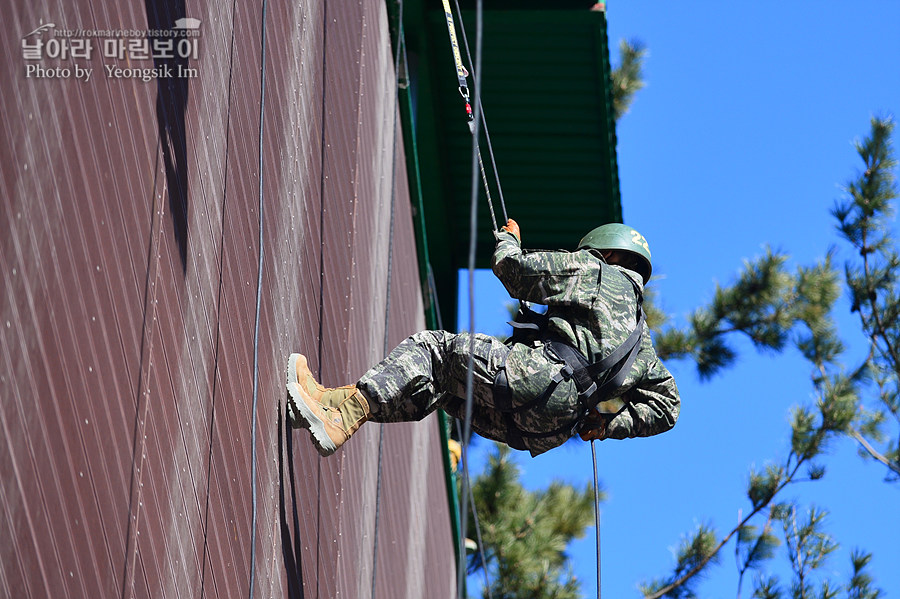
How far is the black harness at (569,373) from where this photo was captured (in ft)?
22.3

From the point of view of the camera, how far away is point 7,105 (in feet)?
13.8

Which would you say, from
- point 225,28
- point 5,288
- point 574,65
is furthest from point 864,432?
point 5,288

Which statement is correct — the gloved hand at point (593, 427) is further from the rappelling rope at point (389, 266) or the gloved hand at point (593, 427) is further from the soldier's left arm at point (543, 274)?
the rappelling rope at point (389, 266)

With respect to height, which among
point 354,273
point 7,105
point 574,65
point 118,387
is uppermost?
point 574,65

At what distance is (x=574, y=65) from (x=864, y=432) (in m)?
6.75

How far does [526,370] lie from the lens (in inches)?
267

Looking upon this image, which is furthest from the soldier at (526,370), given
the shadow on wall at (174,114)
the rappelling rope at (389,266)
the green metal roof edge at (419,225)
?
the green metal roof edge at (419,225)

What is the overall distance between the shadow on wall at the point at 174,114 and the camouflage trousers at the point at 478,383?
1.56 m

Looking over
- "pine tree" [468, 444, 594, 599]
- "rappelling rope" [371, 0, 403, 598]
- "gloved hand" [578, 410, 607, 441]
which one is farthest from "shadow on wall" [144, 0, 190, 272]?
"pine tree" [468, 444, 594, 599]

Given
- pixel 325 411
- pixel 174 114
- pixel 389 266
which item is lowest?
pixel 325 411

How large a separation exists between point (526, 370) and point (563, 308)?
0.48 meters

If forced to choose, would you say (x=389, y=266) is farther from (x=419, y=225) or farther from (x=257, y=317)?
(x=257, y=317)

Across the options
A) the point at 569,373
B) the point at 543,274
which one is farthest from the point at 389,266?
the point at 569,373

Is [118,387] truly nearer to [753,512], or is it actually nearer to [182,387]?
[182,387]
